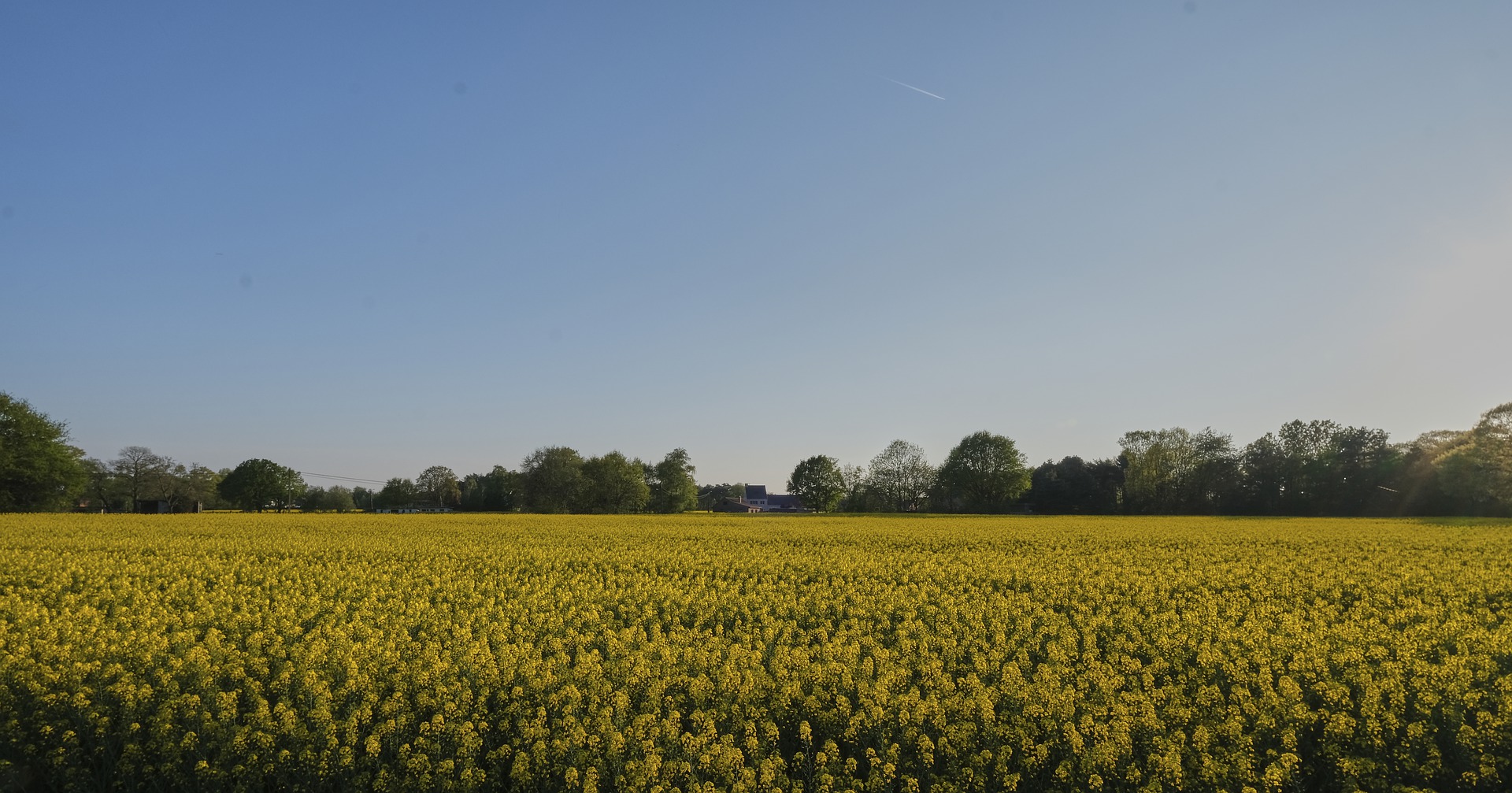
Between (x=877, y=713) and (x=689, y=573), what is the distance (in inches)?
531

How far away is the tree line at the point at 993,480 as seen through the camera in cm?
6519

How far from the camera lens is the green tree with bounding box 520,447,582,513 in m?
97.9

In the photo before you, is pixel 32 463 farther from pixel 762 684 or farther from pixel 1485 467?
pixel 1485 467

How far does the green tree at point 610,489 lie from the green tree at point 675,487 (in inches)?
281

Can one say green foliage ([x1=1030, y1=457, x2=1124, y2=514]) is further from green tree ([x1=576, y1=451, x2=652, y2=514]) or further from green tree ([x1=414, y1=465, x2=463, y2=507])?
green tree ([x1=414, y1=465, x2=463, y2=507])

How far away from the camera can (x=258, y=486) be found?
103312 mm

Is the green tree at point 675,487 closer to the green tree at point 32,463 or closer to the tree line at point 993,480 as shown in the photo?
the tree line at point 993,480

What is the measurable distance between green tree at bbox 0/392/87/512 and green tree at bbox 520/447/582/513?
149 feet

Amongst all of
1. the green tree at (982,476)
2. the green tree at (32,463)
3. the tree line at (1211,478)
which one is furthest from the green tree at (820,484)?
the green tree at (32,463)

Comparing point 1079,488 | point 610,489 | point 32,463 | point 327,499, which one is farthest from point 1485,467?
point 327,499

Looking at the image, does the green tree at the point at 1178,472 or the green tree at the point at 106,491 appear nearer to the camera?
the green tree at the point at 1178,472

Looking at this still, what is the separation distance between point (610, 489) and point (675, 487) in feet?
39.0

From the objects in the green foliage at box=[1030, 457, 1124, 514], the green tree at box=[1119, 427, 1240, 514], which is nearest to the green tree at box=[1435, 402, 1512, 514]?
the green tree at box=[1119, 427, 1240, 514]

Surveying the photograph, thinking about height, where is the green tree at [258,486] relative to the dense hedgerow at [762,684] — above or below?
above
